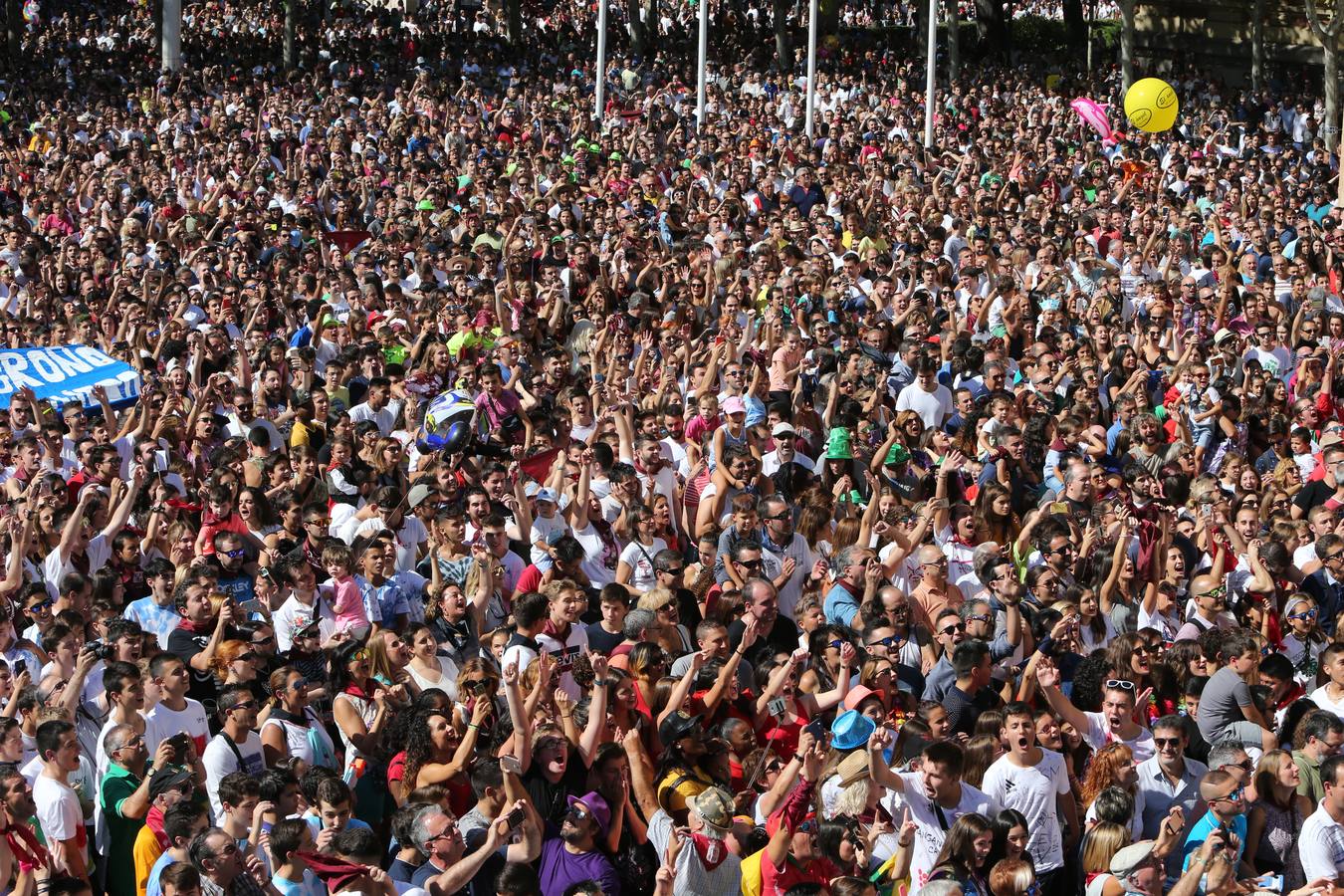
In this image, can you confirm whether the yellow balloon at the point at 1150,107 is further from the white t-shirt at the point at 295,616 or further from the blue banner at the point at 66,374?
the white t-shirt at the point at 295,616

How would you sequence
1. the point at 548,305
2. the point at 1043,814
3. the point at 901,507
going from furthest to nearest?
the point at 548,305
the point at 901,507
the point at 1043,814

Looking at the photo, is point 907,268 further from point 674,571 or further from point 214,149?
point 214,149

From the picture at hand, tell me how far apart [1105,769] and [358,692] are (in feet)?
9.85

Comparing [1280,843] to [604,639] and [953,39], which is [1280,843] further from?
[953,39]

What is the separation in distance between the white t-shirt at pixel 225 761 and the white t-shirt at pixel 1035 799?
2.73 metres

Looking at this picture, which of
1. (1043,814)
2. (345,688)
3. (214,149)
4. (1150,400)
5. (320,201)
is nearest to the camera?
(1043,814)

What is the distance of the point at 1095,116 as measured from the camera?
A: 24.0 m

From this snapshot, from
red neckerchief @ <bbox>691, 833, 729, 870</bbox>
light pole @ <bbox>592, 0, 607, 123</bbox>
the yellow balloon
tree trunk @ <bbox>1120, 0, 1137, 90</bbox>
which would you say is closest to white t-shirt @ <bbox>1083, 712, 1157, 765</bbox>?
red neckerchief @ <bbox>691, 833, 729, 870</bbox>

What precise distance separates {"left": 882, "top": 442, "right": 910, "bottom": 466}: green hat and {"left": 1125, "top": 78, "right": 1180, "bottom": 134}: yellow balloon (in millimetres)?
13261

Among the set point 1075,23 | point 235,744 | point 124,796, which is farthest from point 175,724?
point 1075,23

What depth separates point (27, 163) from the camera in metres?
22.7

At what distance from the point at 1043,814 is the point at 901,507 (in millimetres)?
3228

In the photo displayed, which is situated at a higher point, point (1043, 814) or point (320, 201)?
point (320, 201)

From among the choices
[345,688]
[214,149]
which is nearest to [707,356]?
[345,688]
